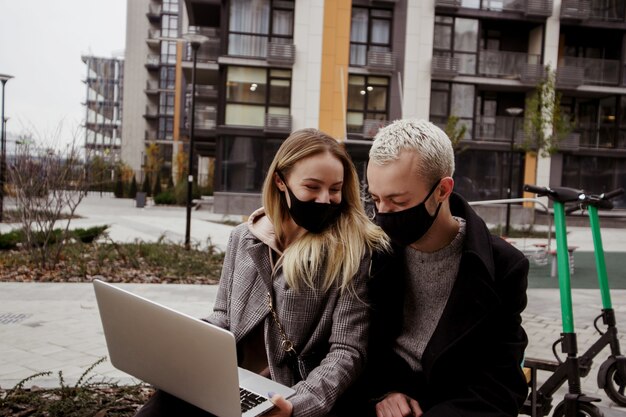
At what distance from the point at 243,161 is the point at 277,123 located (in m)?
2.51

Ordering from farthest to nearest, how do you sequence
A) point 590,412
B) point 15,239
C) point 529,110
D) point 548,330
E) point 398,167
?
point 529,110, point 15,239, point 548,330, point 590,412, point 398,167

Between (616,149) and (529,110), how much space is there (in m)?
7.50

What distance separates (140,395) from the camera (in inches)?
150

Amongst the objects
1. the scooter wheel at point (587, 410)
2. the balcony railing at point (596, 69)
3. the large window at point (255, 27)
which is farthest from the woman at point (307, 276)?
the balcony railing at point (596, 69)

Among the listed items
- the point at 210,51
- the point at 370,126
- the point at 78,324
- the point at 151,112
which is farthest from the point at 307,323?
the point at 151,112

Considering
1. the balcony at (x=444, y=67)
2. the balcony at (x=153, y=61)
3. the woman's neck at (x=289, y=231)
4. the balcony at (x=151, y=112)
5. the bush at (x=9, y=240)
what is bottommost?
the bush at (x=9, y=240)

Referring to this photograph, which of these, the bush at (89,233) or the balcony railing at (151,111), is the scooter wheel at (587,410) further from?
the balcony railing at (151,111)

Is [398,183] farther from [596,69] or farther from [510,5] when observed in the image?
[596,69]

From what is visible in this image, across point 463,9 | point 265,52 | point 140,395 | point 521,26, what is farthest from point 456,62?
point 140,395

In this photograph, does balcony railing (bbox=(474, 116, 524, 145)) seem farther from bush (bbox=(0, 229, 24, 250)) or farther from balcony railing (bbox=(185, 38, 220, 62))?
bush (bbox=(0, 229, 24, 250))

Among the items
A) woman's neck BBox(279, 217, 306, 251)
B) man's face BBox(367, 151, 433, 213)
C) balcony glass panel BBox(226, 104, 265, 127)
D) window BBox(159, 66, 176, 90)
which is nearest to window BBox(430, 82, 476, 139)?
balcony glass panel BBox(226, 104, 265, 127)

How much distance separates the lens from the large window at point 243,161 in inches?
1115

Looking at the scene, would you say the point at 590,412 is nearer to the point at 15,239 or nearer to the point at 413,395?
the point at 413,395

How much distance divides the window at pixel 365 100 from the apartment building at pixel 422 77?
0.05 meters
